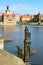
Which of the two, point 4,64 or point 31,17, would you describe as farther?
point 31,17

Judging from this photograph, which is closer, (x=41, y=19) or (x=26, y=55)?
(x=26, y=55)

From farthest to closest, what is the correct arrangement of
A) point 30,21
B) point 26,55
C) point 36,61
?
1. point 30,21
2. point 36,61
3. point 26,55

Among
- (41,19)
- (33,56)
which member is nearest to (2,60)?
(33,56)

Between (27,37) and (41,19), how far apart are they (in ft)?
435

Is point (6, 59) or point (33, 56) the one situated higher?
point (6, 59)

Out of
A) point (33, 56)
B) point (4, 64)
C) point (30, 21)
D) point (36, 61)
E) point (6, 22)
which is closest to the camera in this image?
point (4, 64)

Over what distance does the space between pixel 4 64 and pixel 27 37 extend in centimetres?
446

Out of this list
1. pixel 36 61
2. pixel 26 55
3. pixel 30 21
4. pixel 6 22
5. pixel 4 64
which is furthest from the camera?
pixel 30 21

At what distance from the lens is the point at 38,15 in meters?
143

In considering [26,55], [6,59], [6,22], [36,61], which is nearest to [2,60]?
[6,59]

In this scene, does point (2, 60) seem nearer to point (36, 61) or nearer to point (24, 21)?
point (36, 61)

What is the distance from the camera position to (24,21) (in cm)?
14500

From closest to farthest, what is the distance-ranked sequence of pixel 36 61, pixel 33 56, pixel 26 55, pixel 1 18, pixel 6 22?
pixel 26 55
pixel 36 61
pixel 33 56
pixel 6 22
pixel 1 18

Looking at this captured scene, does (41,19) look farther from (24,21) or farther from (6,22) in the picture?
(6,22)
